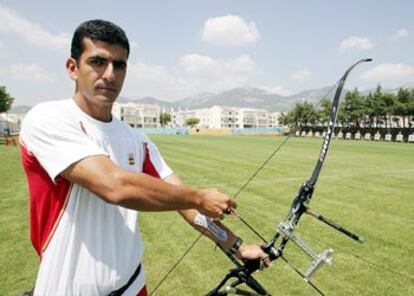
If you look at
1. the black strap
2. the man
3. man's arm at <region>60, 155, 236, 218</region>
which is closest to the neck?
the man

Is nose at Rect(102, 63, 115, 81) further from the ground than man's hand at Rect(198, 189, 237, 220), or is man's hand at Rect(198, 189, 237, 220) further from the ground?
nose at Rect(102, 63, 115, 81)

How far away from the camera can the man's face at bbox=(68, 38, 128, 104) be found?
2014 mm

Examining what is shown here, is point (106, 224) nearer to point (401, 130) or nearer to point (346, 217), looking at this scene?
point (346, 217)

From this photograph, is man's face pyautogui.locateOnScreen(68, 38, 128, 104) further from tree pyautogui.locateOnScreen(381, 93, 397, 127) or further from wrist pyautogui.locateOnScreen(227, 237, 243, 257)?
tree pyautogui.locateOnScreen(381, 93, 397, 127)

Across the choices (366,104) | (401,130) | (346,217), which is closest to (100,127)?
(346,217)

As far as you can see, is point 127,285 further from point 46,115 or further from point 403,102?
point 403,102

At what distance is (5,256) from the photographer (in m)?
6.03

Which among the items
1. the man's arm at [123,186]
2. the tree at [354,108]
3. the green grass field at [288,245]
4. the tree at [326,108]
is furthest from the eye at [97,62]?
the tree at [354,108]

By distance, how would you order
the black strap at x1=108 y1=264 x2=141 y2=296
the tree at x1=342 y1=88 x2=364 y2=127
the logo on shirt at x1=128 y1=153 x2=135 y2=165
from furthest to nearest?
1. the tree at x1=342 y1=88 x2=364 y2=127
2. the logo on shirt at x1=128 y1=153 x2=135 y2=165
3. the black strap at x1=108 y1=264 x2=141 y2=296

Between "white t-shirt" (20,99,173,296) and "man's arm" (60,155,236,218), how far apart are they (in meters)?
0.06

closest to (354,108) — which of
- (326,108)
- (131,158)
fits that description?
(326,108)

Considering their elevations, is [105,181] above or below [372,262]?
above

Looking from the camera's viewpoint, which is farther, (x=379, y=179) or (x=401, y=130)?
(x=401, y=130)

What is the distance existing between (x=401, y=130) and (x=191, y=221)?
6518 cm
